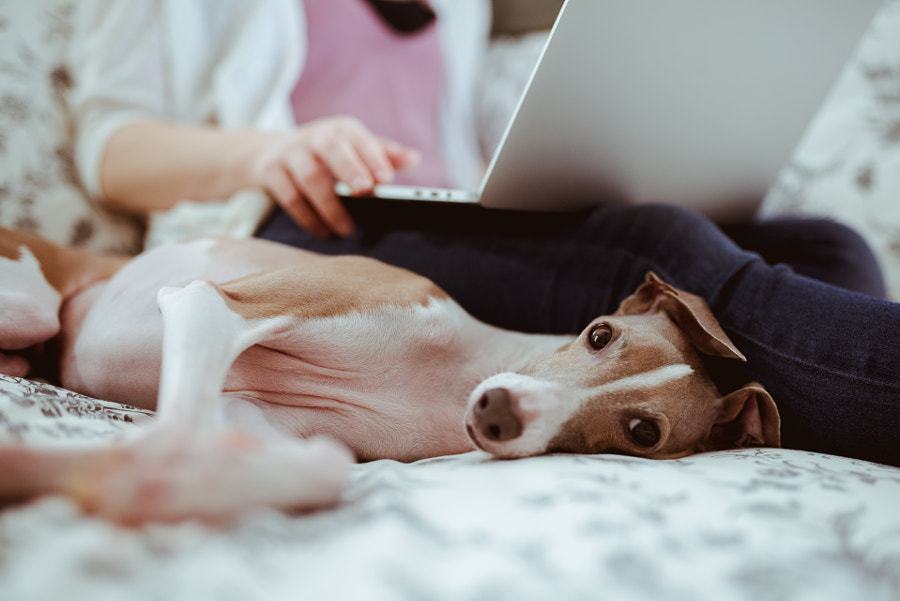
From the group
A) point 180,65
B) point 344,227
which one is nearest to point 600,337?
point 344,227

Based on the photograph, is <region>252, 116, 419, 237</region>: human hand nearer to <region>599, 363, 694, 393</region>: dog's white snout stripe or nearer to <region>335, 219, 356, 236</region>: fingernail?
<region>335, 219, 356, 236</region>: fingernail

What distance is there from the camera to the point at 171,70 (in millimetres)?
2570

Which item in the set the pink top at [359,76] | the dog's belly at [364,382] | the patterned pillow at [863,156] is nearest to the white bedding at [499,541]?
the dog's belly at [364,382]

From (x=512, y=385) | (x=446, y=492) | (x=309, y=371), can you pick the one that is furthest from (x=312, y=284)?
(x=446, y=492)

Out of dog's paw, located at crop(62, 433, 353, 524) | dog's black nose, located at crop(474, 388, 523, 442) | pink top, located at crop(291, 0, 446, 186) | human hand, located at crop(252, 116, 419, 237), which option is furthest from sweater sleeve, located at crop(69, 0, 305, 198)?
dog's paw, located at crop(62, 433, 353, 524)

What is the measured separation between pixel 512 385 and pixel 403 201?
84 cm

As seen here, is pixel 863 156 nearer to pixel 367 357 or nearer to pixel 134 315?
pixel 367 357

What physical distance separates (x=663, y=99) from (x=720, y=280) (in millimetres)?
644

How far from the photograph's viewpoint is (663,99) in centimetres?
184

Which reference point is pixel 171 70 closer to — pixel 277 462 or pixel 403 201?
pixel 403 201

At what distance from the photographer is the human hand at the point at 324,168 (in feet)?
6.56

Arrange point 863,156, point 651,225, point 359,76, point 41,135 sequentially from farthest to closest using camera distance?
point 359,76, point 863,156, point 41,135, point 651,225

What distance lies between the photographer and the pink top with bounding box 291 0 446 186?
9.65 feet

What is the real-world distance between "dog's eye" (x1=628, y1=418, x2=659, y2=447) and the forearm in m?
1.69
